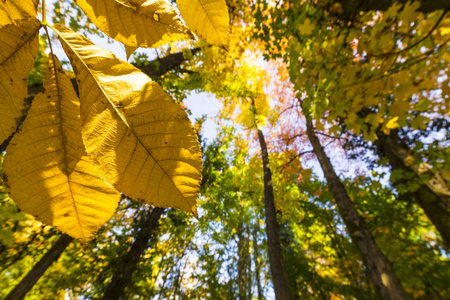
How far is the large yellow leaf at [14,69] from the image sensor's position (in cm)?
Result: 26

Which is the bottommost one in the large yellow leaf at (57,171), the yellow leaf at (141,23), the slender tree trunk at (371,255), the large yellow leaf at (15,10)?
the large yellow leaf at (57,171)

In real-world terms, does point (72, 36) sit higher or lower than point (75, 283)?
lower

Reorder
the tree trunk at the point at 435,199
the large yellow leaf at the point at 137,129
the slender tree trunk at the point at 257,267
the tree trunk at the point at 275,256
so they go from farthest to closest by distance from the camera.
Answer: the slender tree trunk at the point at 257,267, the tree trunk at the point at 275,256, the tree trunk at the point at 435,199, the large yellow leaf at the point at 137,129

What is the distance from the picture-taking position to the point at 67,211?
30cm

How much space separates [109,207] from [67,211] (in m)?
0.06

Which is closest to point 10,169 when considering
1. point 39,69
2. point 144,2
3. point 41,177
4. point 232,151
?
point 41,177

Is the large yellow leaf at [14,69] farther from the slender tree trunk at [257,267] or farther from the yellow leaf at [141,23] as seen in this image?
Result: the slender tree trunk at [257,267]

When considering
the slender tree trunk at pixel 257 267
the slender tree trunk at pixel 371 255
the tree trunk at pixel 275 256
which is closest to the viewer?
the slender tree trunk at pixel 371 255

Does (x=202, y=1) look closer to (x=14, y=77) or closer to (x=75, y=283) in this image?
(x=14, y=77)

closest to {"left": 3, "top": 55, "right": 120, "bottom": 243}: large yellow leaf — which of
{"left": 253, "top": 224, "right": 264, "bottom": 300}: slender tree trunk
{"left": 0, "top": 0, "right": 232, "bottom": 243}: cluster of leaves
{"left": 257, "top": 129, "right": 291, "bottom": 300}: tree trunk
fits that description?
{"left": 0, "top": 0, "right": 232, "bottom": 243}: cluster of leaves

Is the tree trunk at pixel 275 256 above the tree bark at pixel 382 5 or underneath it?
underneath

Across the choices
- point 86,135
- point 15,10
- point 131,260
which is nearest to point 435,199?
point 86,135

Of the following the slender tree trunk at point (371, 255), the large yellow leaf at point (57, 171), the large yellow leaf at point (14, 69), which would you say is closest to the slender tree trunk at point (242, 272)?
the slender tree trunk at point (371, 255)

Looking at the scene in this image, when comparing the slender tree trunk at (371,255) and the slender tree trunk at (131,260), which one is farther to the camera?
the slender tree trunk at (131,260)
